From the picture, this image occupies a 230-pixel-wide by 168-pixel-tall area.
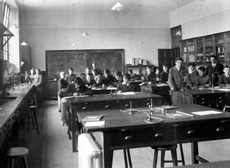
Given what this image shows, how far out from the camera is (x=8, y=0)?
1018 cm

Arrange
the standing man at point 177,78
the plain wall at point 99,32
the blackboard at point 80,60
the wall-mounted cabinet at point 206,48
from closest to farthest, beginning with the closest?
1. the standing man at point 177,78
2. the wall-mounted cabinet at point 206,48
3. the plain wall at point 99,32
4. the blackboard at point 80,60

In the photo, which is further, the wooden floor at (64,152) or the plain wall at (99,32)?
the plain wall at (99,32)

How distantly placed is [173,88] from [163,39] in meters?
7.94

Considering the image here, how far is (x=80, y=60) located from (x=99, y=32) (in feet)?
5.26

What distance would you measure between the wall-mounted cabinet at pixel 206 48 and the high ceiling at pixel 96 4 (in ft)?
5.91

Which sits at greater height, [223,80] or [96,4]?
[96,4]

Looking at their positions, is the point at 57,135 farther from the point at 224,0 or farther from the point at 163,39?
the point at 163,39

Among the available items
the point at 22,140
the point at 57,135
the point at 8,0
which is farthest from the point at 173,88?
the point at 8,0

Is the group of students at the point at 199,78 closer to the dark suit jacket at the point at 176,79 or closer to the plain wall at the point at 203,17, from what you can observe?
the dark suit jacket at the point at 176,79

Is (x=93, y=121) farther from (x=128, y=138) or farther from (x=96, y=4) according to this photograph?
(x=96, y=4)

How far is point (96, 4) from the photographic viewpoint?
12141mm

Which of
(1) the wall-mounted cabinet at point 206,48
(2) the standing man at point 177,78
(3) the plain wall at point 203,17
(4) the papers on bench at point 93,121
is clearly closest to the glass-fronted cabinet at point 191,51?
(1) the wall-mounted cabinet at point 206,48

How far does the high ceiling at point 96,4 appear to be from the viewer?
1147cm

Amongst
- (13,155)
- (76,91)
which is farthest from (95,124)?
(76,91)
